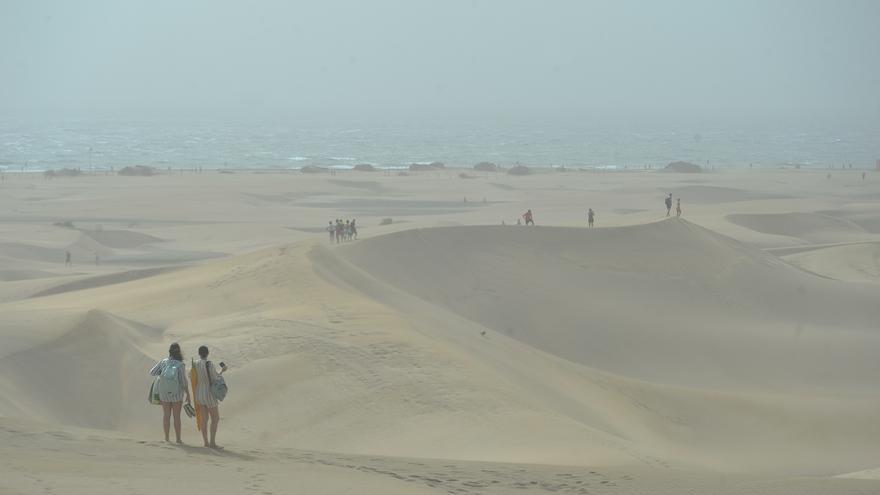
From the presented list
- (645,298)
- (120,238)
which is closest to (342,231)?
(645,298)

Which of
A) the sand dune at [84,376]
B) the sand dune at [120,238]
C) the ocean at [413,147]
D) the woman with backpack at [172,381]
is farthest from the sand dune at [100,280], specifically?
the ocean at [413,147]

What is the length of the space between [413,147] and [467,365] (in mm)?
120308

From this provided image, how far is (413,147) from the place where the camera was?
13512 centimetres

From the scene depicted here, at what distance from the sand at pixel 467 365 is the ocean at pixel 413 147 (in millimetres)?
71531

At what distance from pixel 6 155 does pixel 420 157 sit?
40541 mm

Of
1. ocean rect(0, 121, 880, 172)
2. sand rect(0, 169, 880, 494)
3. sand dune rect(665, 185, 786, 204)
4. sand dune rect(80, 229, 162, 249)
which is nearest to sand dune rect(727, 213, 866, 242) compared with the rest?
sand rect(0, 169, 880, 494)

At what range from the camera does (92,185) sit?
66812 mm

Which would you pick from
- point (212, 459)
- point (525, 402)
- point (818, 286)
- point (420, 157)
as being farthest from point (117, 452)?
point (420, 157)

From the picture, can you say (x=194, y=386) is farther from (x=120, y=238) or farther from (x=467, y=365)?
(x=120, y=238)

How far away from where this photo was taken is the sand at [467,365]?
32.8 feet

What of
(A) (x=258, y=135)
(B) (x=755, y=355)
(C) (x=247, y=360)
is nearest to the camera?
(C) (x=247, y=360)

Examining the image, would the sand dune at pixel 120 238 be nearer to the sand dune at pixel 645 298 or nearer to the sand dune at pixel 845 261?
the sand dune at pixel 645 298

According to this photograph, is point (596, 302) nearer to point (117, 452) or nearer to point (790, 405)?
point (790, 405)

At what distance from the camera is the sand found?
9.99 meters
